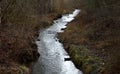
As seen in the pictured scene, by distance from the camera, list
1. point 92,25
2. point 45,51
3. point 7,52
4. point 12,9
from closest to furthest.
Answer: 1. point 7,52
2. point 12,9
3. point 45,51
4. point 92,25

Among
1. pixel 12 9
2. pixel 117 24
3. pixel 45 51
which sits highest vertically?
pixel 12 9

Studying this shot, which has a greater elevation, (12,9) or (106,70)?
(12,9)

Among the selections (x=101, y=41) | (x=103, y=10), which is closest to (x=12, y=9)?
(x=101, y=41)

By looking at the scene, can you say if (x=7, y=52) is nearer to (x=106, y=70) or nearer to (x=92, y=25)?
(x=106, y=70)

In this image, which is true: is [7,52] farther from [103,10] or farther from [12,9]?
[103,10]

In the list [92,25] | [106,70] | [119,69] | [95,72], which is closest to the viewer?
[119,69]

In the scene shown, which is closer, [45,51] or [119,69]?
[119,69]

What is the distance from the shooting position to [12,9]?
3788 cm

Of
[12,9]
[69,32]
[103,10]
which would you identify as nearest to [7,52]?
[12,9]

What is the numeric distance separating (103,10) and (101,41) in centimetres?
1265

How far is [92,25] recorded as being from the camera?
4997 centimetres

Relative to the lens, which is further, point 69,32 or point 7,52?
point 69,32

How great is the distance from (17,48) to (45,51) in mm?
7889

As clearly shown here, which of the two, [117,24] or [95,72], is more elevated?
[117,24]
